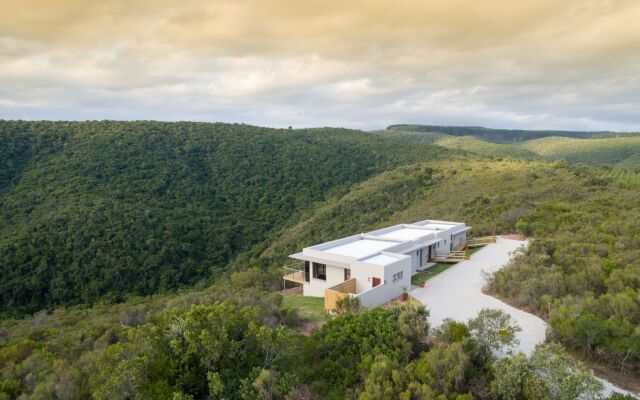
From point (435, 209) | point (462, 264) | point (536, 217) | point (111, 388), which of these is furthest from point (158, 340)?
point (435, 209)

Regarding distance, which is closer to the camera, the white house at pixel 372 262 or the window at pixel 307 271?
the white house at pixel 372 262

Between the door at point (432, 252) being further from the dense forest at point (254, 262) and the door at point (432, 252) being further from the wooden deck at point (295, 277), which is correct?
the wooden deck at point (295, 277)

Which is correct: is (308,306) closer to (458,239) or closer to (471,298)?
(471,298)

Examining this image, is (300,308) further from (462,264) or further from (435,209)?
(435,209)

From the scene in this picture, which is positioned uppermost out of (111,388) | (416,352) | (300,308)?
(111,388)

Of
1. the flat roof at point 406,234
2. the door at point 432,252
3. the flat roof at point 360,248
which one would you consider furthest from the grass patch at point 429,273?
the flat roof at point 360,248
